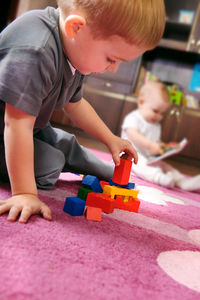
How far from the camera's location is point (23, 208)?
52 cm

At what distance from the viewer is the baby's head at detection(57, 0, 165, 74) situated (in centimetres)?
53

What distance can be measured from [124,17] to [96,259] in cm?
40

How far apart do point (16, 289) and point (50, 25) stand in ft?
1.54

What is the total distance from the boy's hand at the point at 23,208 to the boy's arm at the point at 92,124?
1.06ft

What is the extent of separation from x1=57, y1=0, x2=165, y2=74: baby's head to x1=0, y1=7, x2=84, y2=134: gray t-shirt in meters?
0.03

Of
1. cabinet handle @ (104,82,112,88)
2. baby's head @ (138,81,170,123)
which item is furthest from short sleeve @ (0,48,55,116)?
cabinet handle @ (104,82,112,88)

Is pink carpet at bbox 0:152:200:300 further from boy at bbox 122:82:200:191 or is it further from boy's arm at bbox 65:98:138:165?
boy at bbox 122:82:200:191

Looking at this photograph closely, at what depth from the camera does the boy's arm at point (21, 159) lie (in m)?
0.55

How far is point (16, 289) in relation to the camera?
331 millimetres

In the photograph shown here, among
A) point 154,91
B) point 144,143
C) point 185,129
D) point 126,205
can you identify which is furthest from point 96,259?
point 185,129

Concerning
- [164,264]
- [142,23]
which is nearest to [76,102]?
[142,23]

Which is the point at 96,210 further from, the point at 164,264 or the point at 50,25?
the point at 50,25

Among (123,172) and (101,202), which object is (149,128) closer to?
(123,172)

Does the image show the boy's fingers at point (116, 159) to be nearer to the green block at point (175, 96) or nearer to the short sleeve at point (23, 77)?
the short sleeve at point (23, 77)
